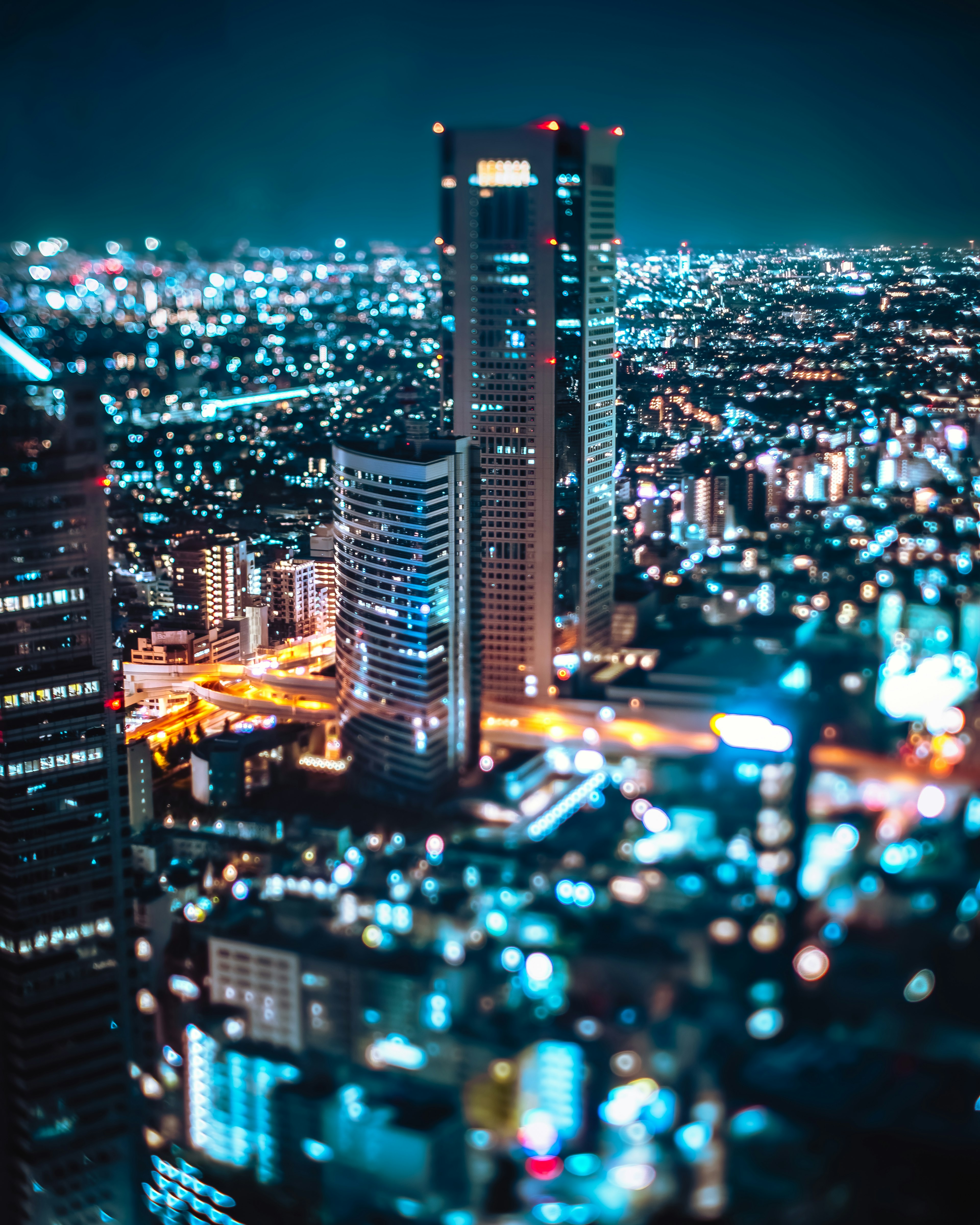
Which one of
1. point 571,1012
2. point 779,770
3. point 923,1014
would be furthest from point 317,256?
point 923,1014

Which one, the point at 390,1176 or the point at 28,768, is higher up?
the point at 28,768

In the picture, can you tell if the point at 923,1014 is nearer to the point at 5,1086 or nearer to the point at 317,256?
the point at 5,1086

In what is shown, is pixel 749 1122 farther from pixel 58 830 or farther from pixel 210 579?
pixel 210 579

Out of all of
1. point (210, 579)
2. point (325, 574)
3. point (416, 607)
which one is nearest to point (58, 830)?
point (416, 607)

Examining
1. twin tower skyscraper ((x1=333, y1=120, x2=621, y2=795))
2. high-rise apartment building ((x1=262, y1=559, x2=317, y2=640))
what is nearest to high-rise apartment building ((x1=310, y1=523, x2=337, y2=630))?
high-rise apartment building ((x1=262, y1=559, x2=317, y2=640))

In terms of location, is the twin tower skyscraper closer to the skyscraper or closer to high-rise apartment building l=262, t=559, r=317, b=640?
the skyscraper

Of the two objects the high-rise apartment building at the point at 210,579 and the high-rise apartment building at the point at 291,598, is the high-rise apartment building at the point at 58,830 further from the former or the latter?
the high-rise apartment building at the point at 210,579
